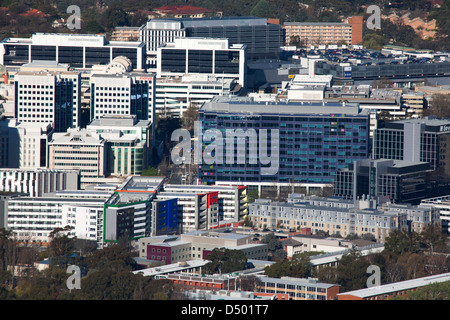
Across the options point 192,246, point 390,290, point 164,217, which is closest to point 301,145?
point 164,217

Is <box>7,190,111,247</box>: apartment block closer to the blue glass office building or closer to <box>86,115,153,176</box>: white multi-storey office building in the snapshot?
<box>86,115,153,176</box>: white multi-storey office building

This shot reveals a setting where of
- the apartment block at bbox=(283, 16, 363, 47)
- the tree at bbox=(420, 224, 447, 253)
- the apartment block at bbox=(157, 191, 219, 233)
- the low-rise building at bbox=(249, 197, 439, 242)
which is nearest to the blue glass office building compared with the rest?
the low-rise building at bbox=(249, 197, 439, 242)

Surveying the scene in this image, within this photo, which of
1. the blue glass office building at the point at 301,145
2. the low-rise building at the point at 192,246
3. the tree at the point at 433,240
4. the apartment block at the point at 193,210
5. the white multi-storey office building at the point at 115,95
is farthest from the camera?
the white multi-storey office building at the point at 115,95

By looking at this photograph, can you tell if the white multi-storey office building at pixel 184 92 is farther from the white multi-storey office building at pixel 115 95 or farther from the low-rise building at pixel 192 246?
the low-rise building at pixel 192 246

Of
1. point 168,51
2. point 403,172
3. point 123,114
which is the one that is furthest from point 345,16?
point 403,172

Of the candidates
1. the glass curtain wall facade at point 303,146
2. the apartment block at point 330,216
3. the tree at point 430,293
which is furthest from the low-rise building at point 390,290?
the glass curtain wall facade at point 303,146

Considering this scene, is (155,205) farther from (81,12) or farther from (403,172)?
(81,12)
